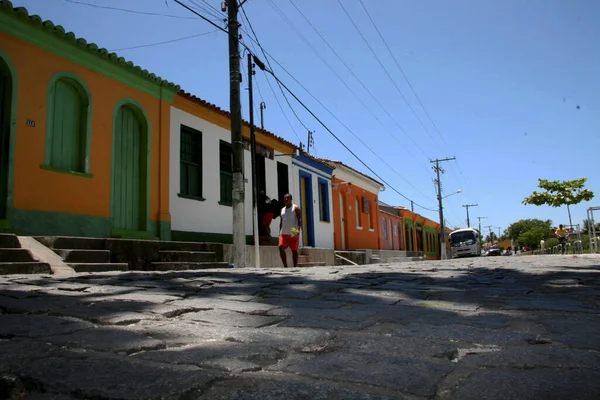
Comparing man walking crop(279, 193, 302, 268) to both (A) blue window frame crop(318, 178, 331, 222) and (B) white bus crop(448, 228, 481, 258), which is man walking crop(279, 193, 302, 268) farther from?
(B) white bus crop(448, 228, 481, 258)

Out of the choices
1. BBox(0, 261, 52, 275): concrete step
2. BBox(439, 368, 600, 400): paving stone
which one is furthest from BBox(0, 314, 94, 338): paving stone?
BBox(0, 261, 52, 275): concrete step

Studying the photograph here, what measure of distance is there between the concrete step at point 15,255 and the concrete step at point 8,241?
0.31 meters

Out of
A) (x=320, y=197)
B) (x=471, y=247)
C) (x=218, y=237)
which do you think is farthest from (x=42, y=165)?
(x=471, y=247)

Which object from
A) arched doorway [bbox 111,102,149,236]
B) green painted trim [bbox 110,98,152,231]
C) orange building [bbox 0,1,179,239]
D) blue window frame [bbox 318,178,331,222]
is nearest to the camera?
orange building [bbox 0,1,179,239]

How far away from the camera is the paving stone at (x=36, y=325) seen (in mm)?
2072

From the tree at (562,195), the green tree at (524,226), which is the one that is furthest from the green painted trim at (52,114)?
the green tree at (524,226)

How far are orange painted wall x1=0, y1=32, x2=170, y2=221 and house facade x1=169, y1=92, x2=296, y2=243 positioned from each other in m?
0.60

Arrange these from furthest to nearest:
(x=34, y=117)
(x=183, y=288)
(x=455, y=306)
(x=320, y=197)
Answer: (x=320, y=197) < (x=34, y=117) < (x=183, y=288) < (x=455, y=306)

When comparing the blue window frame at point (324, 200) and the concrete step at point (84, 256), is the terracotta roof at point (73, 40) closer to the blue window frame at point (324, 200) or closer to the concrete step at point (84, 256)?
the concrete step at point (84, 256)

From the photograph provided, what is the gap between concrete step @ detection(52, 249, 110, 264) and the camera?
6.04m

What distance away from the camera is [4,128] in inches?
265

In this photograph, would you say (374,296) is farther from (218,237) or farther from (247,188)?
(247,188)

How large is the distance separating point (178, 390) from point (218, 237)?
31.3ft

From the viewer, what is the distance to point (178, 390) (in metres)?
1.35
